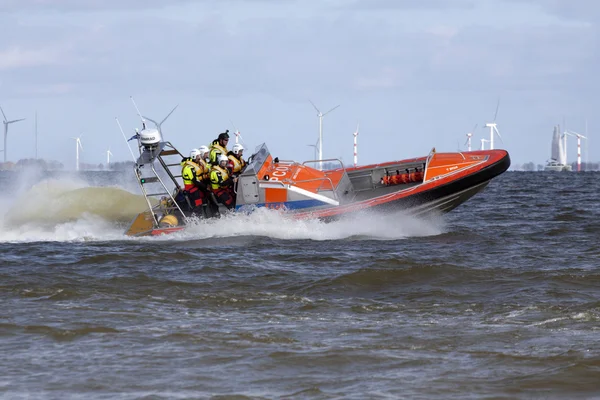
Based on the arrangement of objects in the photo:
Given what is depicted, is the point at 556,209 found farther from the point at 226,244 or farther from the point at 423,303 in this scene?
the point at 423,303

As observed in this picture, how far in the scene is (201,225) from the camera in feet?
44.6

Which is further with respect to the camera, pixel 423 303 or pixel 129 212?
pixel 129 212

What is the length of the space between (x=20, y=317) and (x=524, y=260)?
6464 millimetres

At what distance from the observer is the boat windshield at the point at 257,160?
530 inches

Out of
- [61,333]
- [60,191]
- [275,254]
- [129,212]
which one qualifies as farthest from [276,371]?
[60,191]

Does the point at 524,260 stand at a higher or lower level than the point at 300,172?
lower

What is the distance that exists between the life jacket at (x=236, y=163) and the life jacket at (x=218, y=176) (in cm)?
25

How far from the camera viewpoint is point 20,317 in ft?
25.1

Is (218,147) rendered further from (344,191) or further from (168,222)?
(344,191)

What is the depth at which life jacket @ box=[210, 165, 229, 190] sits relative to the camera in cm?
1342

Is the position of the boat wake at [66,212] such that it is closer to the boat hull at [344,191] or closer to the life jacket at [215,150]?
the boat hull at [344,191]

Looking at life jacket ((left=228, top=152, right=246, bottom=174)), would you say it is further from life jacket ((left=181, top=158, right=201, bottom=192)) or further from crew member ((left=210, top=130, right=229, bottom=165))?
life jacket ((left=181, top=158, right=201, bottom=192))

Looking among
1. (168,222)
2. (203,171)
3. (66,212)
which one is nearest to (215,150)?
(203,171)

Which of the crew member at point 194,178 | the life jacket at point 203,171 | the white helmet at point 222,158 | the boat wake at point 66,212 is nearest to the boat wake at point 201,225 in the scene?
the boat wake at point 66,212
